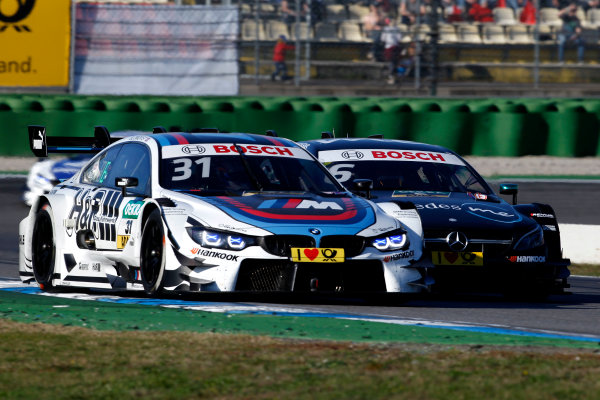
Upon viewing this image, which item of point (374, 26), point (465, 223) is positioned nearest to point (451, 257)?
point (465, 223)

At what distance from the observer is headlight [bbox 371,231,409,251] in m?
8.17

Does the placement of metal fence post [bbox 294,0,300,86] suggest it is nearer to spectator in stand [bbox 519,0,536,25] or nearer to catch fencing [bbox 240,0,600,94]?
catch fencing [bbox 240,0,600,94]

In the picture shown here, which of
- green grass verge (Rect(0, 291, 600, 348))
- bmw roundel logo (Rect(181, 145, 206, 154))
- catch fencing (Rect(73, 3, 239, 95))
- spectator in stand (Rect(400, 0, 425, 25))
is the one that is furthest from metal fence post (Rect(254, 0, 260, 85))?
green grass verge (Rect(0, 291, 600, 348))

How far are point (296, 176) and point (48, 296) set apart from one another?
1907 millimetres

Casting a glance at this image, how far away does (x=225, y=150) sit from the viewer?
9.11 m

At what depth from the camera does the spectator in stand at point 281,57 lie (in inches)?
969

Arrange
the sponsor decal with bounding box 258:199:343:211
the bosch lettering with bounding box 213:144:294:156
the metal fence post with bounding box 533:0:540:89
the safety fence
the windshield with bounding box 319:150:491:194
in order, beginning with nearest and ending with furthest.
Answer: the sponsor decal with bounding box 258:199:343:211, the bosch lettering with bounding box 213:144:294:156, the windshield with bounding box 319:150:491:194, the safety fence, the metal fence post with bounding box 533:0:540:89

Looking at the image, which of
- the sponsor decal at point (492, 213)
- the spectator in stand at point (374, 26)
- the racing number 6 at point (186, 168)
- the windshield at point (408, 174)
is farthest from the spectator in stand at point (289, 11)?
the racing number 6 at point (186, 168)

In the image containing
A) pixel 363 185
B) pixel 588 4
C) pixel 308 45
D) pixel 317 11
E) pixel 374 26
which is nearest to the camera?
pixel 363 185

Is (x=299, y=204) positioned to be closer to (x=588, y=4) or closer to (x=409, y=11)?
(x=409, y=11)

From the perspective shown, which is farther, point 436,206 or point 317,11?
point 317,11

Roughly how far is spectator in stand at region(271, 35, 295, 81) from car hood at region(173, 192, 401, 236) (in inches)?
637

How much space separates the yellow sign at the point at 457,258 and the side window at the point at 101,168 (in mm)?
2410

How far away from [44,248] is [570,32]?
59.7 feet
